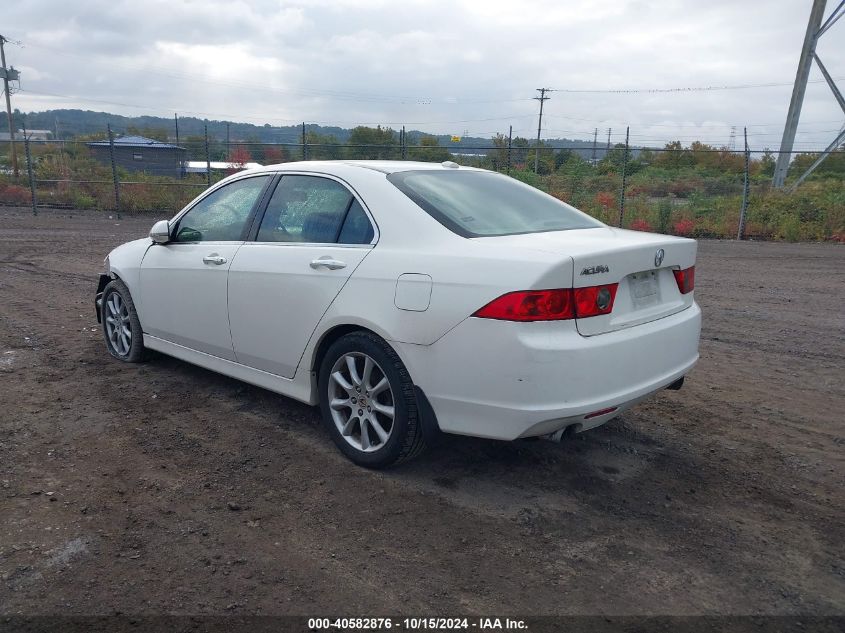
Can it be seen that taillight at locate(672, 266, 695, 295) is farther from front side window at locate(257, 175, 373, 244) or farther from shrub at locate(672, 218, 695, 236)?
shrub at locate(672, 218, 695, 236)

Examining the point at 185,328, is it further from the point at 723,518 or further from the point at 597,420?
the point at 723,518

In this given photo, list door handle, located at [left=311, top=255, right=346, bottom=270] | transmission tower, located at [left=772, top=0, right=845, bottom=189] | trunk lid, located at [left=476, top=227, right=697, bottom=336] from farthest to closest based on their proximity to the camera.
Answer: transmission tower, located at [left=772, top=0, right=845, bottom=189] < door handle, located at [left=311, top=255, right=346, bottom=270] < trunk lid, located at [left=476, top=227, right=697, bottom=336]

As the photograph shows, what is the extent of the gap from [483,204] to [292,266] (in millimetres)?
1180

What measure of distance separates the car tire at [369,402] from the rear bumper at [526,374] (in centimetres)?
15

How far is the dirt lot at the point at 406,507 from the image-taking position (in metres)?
2.79

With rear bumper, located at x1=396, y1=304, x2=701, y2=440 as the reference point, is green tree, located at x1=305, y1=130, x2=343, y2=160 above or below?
above

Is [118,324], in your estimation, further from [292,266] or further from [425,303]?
[425,303]

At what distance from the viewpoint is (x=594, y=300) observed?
3307 mm

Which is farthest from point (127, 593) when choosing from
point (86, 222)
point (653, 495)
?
point (86, 222)

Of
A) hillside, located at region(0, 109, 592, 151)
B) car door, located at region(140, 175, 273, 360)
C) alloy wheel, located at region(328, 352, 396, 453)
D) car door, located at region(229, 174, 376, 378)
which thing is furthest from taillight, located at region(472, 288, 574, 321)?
hillside, located at region(0, 109, 592, 151)

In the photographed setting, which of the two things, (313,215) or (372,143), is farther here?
(372,143)

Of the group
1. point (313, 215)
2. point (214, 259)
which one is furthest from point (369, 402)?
point (214, 259)

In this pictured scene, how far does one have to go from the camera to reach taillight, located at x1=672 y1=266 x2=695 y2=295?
3.94m

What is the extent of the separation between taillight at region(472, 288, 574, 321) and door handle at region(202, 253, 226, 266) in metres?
2.20
